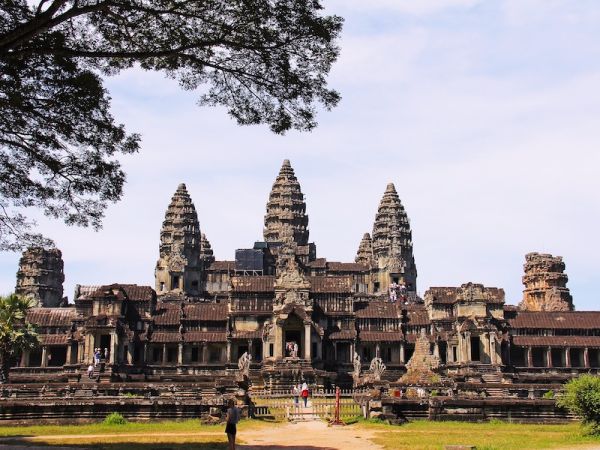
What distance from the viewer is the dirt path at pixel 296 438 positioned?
64.7 ft

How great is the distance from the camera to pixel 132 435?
22641mm

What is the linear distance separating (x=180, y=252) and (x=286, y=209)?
17594 mm

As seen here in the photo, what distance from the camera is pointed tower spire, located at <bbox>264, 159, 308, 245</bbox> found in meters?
104

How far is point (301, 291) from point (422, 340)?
17058 millimetres

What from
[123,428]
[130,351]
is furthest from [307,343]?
[123,428]

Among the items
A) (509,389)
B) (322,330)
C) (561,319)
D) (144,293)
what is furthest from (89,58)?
(561,319)

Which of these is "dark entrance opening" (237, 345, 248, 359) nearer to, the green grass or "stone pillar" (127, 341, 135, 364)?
"stone pillar" (127, 341, 135, 364)

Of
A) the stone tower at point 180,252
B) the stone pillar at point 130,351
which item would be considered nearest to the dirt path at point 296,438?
the stone pillar at point 130,351

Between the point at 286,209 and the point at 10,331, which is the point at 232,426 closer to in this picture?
the point at 10,331

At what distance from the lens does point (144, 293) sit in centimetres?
6512

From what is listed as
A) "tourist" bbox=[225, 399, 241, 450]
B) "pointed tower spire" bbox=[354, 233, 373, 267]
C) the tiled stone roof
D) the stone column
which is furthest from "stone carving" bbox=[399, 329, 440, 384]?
"pointed tower spire" bbox=[354, 233, 373, 267]

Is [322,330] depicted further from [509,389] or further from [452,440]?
[452,440]

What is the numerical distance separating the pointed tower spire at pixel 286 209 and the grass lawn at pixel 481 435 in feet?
251

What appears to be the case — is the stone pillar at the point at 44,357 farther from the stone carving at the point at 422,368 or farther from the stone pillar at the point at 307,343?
the stone carving at the point at 422,368
